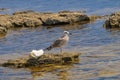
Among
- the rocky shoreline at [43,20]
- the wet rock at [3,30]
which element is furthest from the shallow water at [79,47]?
the rocky shoreline at [43,20]

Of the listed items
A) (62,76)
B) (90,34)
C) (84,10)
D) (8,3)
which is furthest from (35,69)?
(8,3)

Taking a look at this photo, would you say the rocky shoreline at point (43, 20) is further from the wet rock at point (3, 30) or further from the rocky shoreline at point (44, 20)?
the wet rock at point (3, 30)

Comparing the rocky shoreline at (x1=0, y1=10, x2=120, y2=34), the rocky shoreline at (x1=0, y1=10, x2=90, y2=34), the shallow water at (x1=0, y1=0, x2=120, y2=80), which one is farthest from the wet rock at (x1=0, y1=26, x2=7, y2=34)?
the rocky shoreline at (x1=0, y1=10, x2=90, y2=34)

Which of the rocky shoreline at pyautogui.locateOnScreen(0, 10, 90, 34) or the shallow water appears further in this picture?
the rocky shoreline at pyautogui.locateOnScreen(0, 10, 90, 34)

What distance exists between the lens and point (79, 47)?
2064 centimetres

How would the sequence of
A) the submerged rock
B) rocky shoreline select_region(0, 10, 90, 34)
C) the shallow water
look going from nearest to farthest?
the shallow water, the submerged rock, rocky shoreline select_region(0, 10, 90, 34)

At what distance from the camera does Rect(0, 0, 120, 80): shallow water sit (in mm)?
15898

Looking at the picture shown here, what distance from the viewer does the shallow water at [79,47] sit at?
52.2ft

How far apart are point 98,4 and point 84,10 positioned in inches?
107

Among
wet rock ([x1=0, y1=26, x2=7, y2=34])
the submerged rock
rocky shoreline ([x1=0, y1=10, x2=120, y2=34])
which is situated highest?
rocky shoreline ([x1=0, y1=10, x2=120, y2=34])

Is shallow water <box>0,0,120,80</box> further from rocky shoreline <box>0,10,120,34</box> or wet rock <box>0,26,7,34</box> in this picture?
rocky shoreline <box>0,10,120,34</box>

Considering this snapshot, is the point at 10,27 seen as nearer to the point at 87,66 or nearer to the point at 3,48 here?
the point at 3,48

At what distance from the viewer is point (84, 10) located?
3272 cm

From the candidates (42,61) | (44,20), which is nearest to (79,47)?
(42,61)
